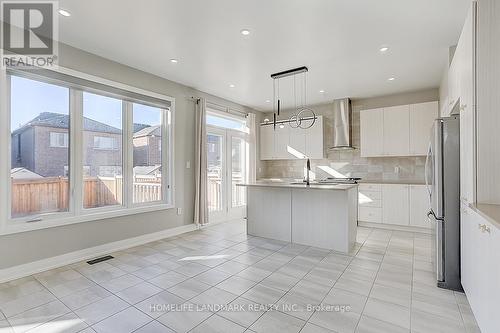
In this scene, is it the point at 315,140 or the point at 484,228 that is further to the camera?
the point at 315,140

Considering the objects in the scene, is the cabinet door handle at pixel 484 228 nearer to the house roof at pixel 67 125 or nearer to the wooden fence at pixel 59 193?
the wooden fence at pixel 59 193

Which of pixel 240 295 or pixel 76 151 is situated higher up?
pixel 76 151

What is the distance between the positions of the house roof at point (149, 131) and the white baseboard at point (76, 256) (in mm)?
1670

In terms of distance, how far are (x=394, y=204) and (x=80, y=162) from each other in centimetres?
529

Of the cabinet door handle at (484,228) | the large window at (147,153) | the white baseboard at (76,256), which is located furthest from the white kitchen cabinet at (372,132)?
the white baseboard at (76,256)

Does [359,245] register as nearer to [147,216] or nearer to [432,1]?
[432,1]

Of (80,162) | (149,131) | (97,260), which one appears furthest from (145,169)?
(97,260)

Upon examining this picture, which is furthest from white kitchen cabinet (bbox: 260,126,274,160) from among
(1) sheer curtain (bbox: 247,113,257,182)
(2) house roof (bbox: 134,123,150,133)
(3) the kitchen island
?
(2) house roof (bbox: 134,123,150,133)

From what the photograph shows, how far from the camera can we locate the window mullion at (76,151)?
10.7 ft

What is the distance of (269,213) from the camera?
14.0 ft

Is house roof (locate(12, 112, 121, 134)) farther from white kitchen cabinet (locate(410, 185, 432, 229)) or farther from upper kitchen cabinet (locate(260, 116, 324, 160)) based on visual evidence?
white kitchen cabinet (locate(410, 185, 432, 229))

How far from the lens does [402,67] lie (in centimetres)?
386

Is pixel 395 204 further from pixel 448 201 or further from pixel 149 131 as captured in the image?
pixel 149 131

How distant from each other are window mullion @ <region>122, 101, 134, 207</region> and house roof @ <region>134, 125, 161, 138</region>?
15 centimetres
